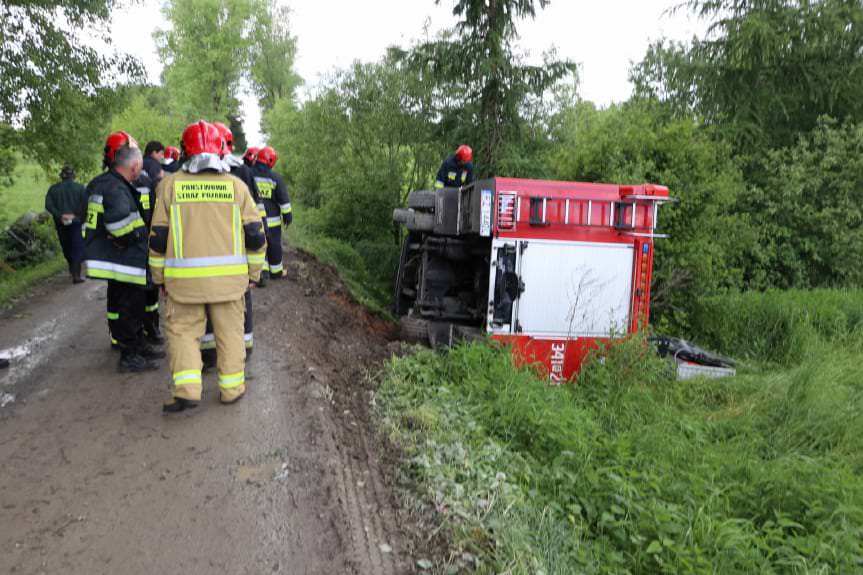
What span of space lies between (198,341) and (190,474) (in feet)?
3.35

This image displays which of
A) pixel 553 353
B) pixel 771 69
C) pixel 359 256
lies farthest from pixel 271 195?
pixel 771 69

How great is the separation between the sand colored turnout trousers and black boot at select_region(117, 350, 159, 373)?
114 centimetres

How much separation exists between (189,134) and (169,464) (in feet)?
7.13

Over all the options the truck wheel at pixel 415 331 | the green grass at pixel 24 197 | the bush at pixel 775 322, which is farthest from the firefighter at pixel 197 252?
the green grass at pixel 24 197

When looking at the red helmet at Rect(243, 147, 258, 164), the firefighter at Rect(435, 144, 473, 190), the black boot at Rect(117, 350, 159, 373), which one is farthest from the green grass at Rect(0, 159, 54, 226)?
the black boot at Rect(117, 350, 159, 373)

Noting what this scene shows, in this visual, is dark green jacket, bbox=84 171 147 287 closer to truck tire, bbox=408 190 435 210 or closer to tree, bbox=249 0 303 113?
truck tire, bbox=408 190 435 210

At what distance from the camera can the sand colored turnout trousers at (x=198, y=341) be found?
3998 mm

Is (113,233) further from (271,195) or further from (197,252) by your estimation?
(271,195)

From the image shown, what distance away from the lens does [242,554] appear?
9.00 feet

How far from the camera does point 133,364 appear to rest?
16.4 feet

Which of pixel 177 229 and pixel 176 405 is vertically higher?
pixel 177 229

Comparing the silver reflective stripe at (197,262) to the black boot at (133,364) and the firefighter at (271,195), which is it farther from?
the firefighter at (271,195)

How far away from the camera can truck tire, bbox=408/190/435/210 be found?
7.96 meters

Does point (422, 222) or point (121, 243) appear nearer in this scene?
point (121, 243)
